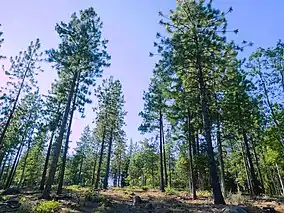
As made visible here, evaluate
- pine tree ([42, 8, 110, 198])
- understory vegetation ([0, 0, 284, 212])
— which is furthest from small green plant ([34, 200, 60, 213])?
pine tree ([42, 8, 110, 198])

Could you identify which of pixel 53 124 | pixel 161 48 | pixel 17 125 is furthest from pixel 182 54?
pixel 17 125

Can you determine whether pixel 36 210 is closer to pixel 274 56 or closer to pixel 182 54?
pixel 182 54

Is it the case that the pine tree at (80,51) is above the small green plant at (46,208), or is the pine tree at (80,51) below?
above

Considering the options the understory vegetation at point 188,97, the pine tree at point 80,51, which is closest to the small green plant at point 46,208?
the understory vegetation at point 188,97

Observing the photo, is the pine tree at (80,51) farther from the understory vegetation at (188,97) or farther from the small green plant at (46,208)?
the small green plant at (46,208)

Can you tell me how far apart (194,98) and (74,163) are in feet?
140

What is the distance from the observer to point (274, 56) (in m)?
22.7

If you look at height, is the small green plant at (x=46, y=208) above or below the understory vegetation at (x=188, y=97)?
below

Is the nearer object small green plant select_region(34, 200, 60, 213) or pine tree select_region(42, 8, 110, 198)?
small green plant select_region(34, 200, 60, 213)

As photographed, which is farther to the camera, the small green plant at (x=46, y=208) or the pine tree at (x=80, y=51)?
the pine tree at (x=80, y=51)

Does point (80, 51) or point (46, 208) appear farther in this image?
point (80, 51)

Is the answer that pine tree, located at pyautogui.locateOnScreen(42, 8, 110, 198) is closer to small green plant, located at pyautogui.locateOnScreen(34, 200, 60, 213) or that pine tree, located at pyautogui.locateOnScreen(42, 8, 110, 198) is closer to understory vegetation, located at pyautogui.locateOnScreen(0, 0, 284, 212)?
understory vegetation, located at pyautogui.locateOnScreen(0, 0, 284, 212)

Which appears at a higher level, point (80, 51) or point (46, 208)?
point (80, 51)

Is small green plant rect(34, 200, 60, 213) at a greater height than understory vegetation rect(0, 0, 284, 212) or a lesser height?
lesser
